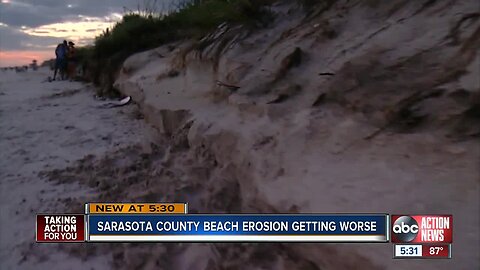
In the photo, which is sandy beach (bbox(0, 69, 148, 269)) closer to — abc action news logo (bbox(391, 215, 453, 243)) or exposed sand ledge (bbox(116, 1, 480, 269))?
exposed sand ledge (bbox(116, 1, 480, 269))

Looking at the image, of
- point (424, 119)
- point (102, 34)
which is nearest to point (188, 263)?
point (424, 119)

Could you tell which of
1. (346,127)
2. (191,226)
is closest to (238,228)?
(191,226)

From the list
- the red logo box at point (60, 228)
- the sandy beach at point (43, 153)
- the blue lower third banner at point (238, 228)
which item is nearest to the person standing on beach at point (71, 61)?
the sandy beach at point (43, 153)

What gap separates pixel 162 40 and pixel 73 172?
4079 millimetres

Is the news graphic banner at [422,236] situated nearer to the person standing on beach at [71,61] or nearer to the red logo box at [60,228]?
the red logo box at [60,228]

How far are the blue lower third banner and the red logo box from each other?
0.21ft

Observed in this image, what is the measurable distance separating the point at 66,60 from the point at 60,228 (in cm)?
1002

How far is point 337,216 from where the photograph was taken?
149cm

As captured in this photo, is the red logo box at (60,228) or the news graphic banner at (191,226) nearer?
the news graphic banner at (191,226)

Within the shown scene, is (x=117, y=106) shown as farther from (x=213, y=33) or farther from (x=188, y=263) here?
(x=188, y=263)

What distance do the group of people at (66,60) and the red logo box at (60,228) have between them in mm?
9544

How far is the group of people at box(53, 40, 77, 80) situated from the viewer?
34.5 feet

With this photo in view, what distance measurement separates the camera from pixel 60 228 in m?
1.96

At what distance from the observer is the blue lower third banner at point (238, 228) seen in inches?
55.5
